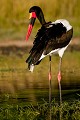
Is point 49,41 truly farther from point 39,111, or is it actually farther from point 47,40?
point 39,111

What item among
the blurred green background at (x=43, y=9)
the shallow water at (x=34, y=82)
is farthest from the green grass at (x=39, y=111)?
the blurred green background at (x=43, y=9)

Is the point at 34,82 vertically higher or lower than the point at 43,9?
lower

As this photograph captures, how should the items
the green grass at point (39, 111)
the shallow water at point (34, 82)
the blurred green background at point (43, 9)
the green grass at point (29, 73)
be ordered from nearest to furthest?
the green grass at point (39, 111), the shallow water at point (34, 82), the green grass at point (29, 73), the blurred green background at point (43, 9)

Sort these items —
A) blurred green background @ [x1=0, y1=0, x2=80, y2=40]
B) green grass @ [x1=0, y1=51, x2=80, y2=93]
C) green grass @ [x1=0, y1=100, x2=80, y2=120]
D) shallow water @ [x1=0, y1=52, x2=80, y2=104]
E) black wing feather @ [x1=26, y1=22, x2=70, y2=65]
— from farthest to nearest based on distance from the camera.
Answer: blurred green background @ [x1=0, y1=0, x2=80, y2=40]
green grass @ [x1=0, y1=51, x2=80, y2=93]
shallow water @ [x1=0, y1=52, x2=80, y2=104]
black wing feather @ [x1=26, y1=22, x2=70, y2=65]
green grass @ [x1=0, y1=100, x2=80, y2=120]

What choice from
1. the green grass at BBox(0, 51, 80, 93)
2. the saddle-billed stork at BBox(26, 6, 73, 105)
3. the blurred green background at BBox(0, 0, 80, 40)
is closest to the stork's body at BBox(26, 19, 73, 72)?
the saddle-billed stork at BBox(26, 6, 73, 105)

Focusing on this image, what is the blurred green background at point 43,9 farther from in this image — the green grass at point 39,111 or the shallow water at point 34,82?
the green grass at point 39,111

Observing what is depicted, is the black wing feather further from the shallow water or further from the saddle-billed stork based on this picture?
the shallow water

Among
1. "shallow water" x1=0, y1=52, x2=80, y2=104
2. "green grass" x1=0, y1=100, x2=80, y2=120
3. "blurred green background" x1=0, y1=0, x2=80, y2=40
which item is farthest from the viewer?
"blurred green background" x1=0, y1=0, x2=80, y2=40

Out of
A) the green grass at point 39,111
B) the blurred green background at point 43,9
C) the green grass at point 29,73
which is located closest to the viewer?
the green grass at point 39,111

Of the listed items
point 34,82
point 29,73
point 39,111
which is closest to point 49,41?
point 39,111

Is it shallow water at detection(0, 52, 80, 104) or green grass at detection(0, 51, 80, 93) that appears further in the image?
green grass at detection(0, 51, 80, 93)

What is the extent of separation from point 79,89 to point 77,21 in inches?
413

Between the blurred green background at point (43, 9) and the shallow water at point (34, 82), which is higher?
the blurred green background at point (43, 9)

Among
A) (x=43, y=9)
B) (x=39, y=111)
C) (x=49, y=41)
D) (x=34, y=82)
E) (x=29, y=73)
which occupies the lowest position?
(x=39, y=111)
